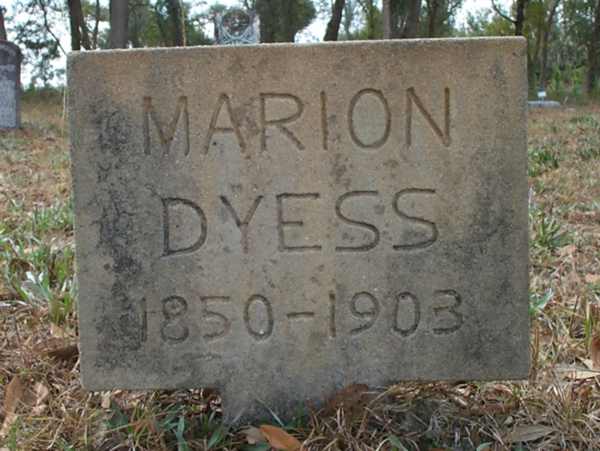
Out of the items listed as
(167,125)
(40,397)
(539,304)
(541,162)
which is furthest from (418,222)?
(541,162)

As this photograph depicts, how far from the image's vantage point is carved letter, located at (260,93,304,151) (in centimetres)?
181

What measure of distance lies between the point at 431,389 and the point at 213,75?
1.06 m

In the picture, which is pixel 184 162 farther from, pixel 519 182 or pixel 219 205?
pixel 519 182

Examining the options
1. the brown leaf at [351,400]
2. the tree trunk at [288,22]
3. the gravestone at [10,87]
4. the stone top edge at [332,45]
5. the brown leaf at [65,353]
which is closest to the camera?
the stone top edge at [332,45]

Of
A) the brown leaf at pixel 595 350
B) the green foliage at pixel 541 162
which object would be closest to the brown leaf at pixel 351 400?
the brown leaf at pixel 595 350

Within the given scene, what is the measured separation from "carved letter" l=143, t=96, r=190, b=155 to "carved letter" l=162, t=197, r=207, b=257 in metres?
0.12

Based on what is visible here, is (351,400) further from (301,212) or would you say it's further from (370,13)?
(370,13)

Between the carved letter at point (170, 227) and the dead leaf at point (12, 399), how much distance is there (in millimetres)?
655

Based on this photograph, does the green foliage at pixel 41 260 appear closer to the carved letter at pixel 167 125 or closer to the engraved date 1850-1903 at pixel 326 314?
the engraved date 1850-1903 at pixel 326 314

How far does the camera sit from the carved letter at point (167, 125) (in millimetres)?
1813

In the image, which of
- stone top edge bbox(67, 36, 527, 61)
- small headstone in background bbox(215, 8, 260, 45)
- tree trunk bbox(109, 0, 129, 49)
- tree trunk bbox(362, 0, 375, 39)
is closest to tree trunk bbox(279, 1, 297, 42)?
tree trunk bbox(362, 0, 375, 39)

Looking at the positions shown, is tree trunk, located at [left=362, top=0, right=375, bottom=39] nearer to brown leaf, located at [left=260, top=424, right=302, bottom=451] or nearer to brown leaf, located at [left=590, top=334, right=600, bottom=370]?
brown leaf, located at [left=590, top=334, right=600, bottom=370]

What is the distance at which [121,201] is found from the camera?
1833mm

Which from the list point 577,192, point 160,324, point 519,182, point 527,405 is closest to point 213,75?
point 160,324
